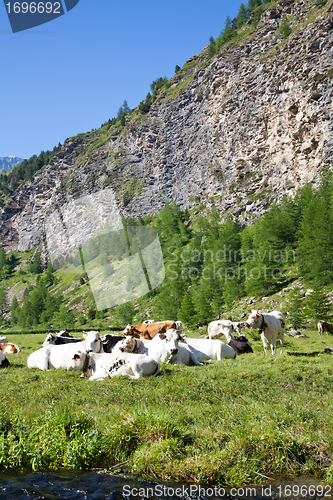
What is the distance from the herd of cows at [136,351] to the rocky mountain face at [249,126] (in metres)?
83.2

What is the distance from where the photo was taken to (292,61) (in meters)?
103

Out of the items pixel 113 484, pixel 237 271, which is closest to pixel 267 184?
pixel 237 271

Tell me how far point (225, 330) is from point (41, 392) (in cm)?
1670

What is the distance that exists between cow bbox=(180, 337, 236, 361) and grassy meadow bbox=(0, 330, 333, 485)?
7329 mm

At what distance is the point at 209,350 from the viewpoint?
1709cm

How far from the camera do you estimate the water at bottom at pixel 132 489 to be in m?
5.11

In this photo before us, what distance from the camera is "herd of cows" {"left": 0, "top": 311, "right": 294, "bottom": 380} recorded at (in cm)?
1159

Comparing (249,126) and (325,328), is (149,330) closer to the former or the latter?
(325,328)

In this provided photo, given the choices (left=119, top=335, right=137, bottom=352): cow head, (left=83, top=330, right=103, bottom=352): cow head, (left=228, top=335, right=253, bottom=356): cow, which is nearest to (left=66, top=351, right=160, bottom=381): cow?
(left=83, top=330, right=103, bottom=352): cow head

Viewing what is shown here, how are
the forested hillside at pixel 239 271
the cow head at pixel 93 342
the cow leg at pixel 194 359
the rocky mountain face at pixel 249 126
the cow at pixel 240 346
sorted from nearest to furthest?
the cow head at pixel 93 342, the cow leg at pixel 194 359, the cow at pixel 240 346, the forested hillside at pixel 239 271, the rocky mountain face at pixel 249 126

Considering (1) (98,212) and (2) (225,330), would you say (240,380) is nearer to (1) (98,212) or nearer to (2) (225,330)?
(2) (225,330)
